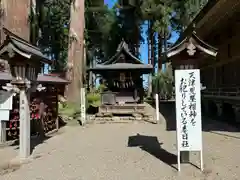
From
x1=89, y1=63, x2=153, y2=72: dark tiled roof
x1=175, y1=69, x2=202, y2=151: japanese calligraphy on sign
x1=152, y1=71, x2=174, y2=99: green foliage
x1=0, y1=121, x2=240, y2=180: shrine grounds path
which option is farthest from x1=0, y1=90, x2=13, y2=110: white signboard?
x1=152, y1=71, x2=174, y2=99: green foliage

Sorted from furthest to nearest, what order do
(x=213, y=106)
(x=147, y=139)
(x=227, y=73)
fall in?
(x=213, y=106)
(x=227, y=73)
(x=147, y=139)

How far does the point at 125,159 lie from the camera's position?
6332 mm

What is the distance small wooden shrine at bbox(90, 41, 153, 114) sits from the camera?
16.2 m

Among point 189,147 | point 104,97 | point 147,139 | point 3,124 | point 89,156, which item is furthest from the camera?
point 104,97

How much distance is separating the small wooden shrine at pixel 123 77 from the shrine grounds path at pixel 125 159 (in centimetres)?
718

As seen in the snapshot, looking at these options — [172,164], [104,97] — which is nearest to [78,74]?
[104,97]

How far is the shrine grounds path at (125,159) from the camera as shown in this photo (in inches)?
201

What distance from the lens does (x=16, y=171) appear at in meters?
5.55

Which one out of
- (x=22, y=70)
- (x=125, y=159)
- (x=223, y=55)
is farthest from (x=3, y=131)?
(x=223, y=55)

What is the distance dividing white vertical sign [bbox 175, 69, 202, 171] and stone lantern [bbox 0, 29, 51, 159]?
11.6 ft

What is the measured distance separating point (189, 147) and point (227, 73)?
975cm

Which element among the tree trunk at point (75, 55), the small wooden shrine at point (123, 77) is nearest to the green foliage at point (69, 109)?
the tree trunk at point (75, 55)

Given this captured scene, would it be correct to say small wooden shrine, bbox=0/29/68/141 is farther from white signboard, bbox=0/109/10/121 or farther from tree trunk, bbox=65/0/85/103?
tree trunk, bbox=65/0/85/103

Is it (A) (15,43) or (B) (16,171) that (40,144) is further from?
(A) (15,43)
